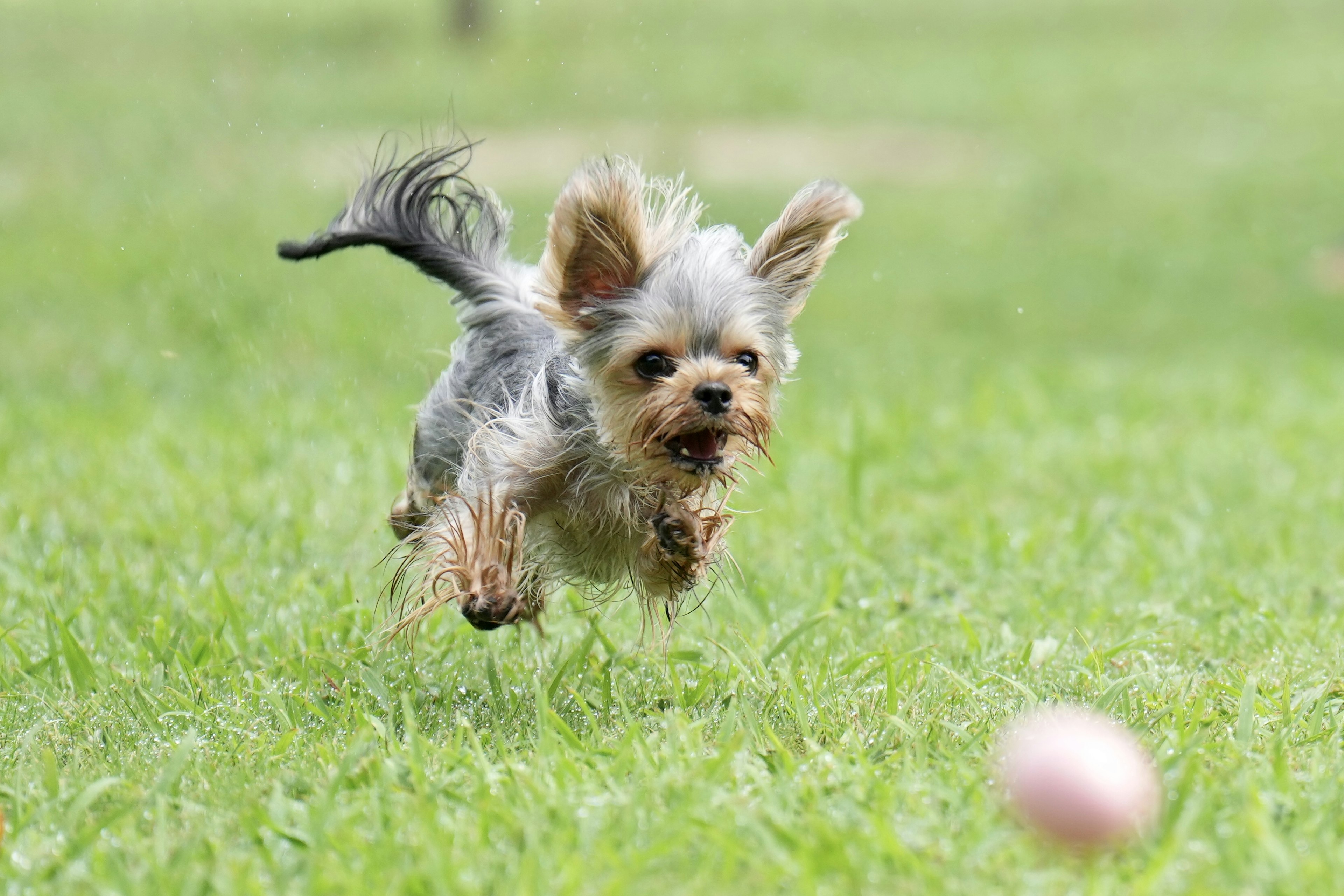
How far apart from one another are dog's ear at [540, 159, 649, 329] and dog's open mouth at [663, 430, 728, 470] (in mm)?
495

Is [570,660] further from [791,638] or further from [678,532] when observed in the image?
[791,638]

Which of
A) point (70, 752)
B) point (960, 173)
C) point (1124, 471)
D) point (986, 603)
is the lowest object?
point (70, 752)

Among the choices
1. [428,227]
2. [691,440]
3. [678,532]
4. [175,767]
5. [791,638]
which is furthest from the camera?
[428,227]

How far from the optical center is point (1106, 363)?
12.4 m

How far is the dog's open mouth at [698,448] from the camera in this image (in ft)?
14.4

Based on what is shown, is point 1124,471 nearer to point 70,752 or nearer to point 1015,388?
point 1015,388

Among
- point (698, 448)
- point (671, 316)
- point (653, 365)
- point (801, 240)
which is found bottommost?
point (698, 448)

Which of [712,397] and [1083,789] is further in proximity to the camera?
[712,397]

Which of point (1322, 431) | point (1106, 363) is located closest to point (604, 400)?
point (1322, 431)

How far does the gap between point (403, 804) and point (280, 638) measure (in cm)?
184

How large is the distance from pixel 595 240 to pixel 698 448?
706 millimetres

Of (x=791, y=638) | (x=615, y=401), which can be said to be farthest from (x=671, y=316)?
(x=791, y=638)

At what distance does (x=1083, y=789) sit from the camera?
3.18 metres

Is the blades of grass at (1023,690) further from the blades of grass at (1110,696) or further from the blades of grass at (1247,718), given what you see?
the blades of grass at (1247,718)
